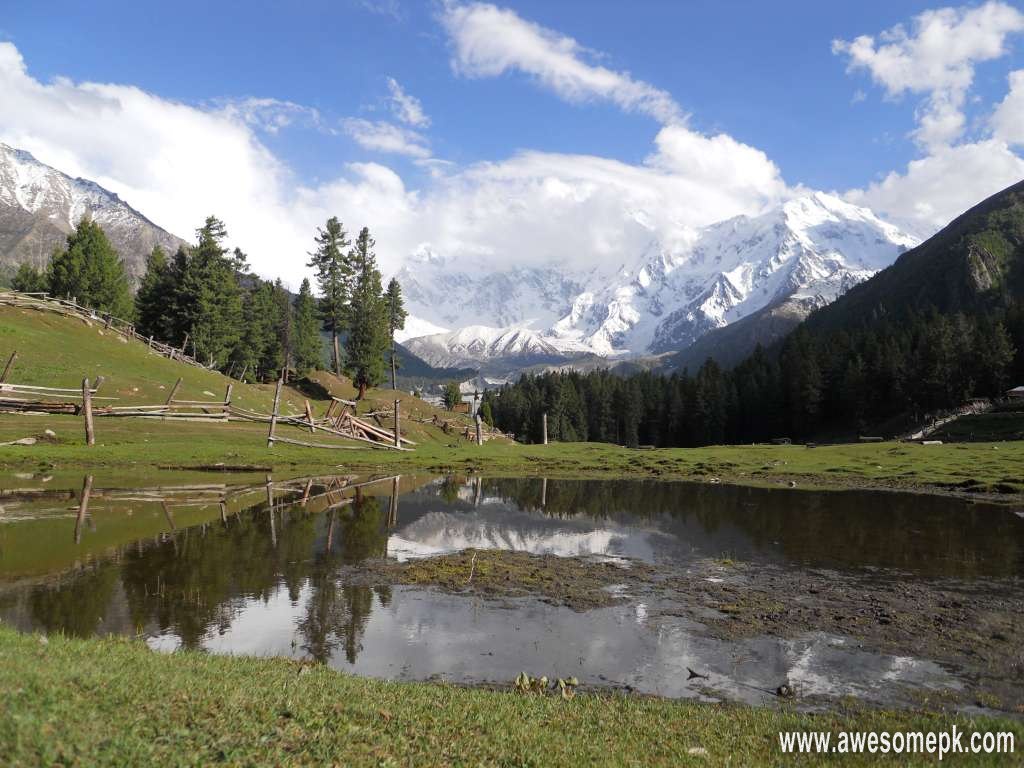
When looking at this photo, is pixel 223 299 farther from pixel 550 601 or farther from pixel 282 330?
pixel 550 601

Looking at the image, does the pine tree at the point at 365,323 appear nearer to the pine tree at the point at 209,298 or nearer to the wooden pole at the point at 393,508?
the pine tree at the point at 209,298

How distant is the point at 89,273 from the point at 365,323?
35.7 metres

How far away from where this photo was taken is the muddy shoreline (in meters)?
13.5

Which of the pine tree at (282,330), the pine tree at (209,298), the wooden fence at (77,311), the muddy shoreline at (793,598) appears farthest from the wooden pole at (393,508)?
the pine tree at (282,330)

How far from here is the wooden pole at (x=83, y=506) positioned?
20936 millimetres

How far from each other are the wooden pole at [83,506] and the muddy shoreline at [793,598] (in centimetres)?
973

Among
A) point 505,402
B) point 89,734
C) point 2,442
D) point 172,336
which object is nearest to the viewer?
point 89,734

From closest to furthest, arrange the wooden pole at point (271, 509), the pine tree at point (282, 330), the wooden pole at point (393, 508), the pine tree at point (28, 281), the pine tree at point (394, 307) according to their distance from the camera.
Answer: the wooden pole at point (271, 509) → the wooden pole at point (393, 508) → the pine tree at point (28, 281) → the pine tree at point (282, 330) → the pine tree at point (394, 307)

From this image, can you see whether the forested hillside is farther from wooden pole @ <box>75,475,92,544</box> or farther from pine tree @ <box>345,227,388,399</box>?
wooden pole @ <box>75,475,92,544</box>

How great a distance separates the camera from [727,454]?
60469 millimetres

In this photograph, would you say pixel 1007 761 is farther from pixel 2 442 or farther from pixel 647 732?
pixel 2 442

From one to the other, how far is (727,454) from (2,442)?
183 ft

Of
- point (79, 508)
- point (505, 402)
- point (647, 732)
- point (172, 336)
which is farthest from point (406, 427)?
point (505, 402)

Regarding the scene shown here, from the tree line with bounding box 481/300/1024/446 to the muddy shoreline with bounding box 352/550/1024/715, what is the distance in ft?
346
